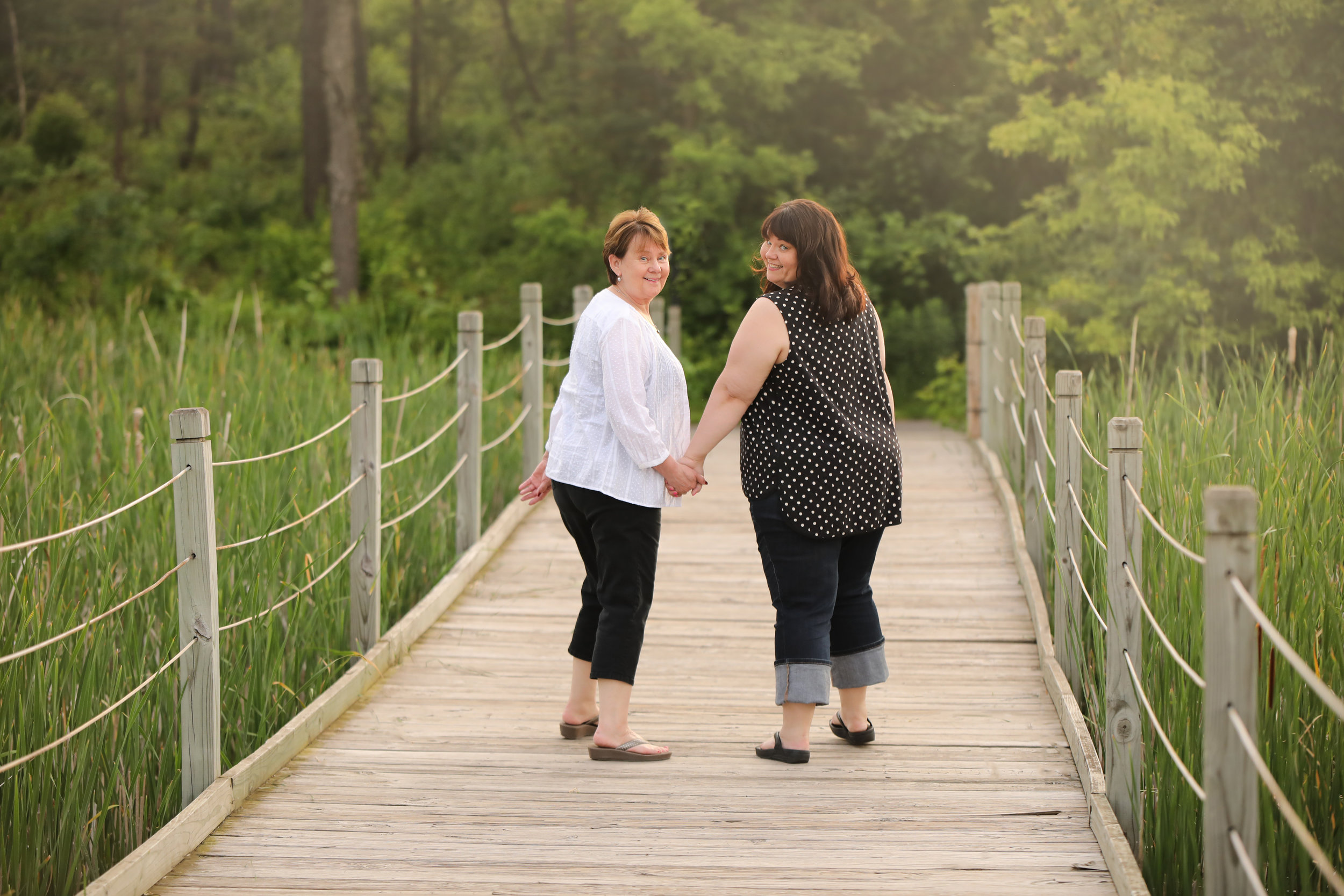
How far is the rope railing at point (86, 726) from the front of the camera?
7.59 ft

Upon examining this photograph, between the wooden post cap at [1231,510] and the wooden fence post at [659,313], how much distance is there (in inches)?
286

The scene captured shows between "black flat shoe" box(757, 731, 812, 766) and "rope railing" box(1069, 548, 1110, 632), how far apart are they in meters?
0.82

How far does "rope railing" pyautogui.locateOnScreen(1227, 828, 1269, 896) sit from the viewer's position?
1.92 meters

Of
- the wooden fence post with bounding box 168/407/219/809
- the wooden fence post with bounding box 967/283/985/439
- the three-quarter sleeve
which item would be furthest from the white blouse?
the wooden fence post with bounding box 967/283/985/439

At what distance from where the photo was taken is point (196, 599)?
3.03m

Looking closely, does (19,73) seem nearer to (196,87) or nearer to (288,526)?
(196,87)

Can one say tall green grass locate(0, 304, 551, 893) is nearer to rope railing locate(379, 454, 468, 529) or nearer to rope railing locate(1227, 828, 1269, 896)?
rope railing locate(379, 454, 468, 529)

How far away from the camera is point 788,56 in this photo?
15.3 metres

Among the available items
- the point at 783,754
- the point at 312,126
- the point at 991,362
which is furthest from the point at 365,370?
the point at 312,126

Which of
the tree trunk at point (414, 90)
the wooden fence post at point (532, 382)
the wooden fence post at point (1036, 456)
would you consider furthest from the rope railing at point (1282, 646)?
the tree trunk at point (414, 90)

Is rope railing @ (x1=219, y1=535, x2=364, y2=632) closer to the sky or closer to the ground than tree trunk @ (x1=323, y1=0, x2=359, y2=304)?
closer to the ground

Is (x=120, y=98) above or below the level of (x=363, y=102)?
below

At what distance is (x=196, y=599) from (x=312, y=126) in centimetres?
1566

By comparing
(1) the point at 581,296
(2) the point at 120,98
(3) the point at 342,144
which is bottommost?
(1) the point at 581,296
